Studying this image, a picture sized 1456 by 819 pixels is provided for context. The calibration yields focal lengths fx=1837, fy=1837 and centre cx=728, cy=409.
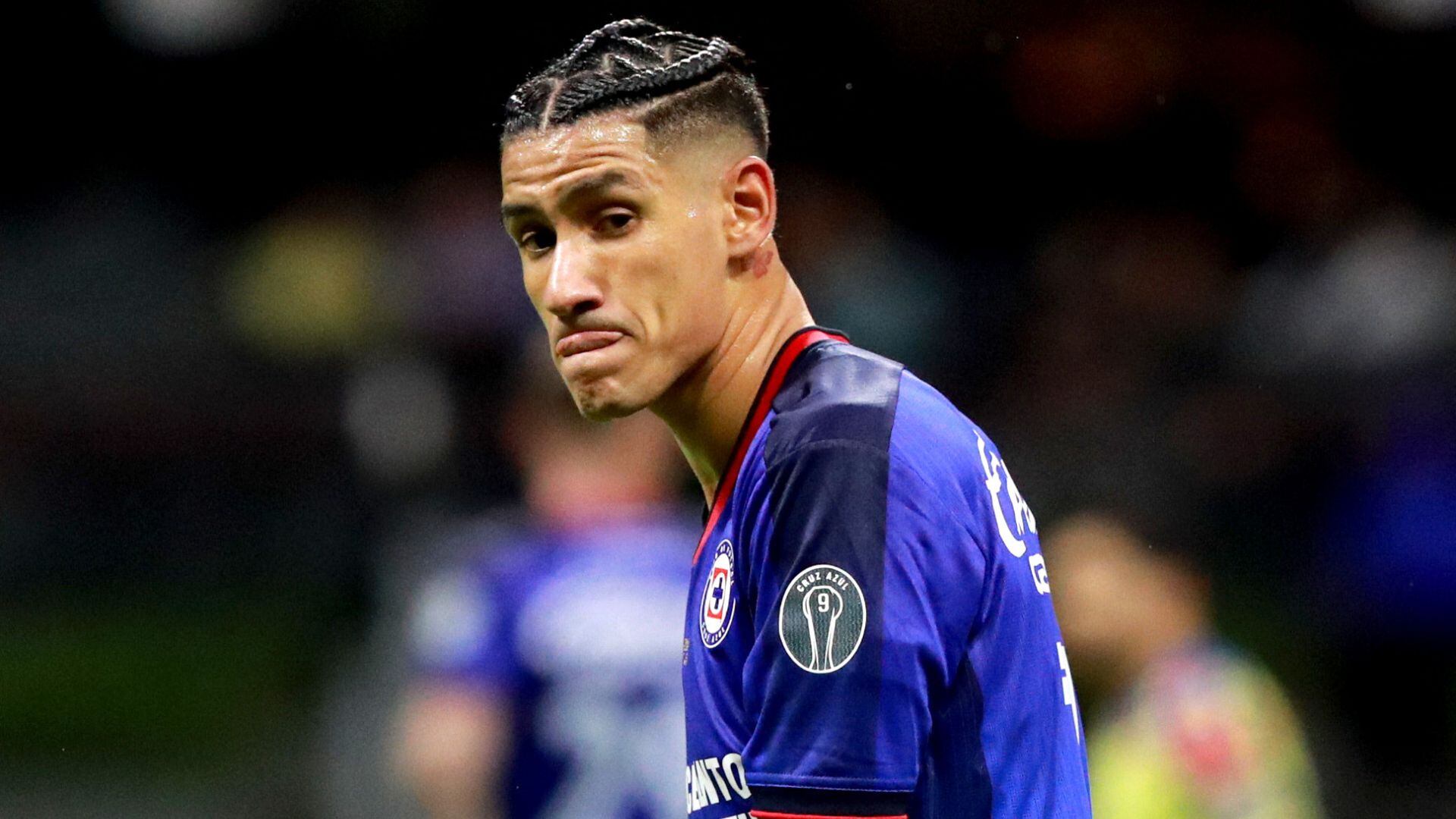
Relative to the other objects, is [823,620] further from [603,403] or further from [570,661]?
[570,661]

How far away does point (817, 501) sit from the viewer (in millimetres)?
2287

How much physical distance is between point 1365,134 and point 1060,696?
32.9 feet

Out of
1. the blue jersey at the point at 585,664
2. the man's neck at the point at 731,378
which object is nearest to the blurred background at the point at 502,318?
the blue jersey at the point at 585,664

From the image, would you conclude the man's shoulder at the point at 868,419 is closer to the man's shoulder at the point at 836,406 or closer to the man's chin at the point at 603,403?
the man's shoulder at the point at 836,406

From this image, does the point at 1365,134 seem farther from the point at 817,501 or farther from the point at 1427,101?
the point at 817,501

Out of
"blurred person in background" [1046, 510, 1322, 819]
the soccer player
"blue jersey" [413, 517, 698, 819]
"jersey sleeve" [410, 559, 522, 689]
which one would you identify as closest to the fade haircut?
the soccer player

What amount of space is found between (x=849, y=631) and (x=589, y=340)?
2.37 feet

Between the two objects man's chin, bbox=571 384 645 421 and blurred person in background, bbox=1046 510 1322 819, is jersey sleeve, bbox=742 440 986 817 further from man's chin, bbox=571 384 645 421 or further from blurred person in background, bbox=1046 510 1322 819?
blurred person in background, bbox=1046 510 1322 819

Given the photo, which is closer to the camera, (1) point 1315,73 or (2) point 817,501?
(2) point 817,501

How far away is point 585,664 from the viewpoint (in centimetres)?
500

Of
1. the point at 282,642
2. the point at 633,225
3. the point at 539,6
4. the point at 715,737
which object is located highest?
the point at 539,6

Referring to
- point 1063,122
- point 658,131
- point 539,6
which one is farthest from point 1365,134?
point 658,131

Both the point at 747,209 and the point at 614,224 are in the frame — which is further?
the point at 747,209

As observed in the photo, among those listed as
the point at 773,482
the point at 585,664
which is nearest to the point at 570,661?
the point at 585,664
